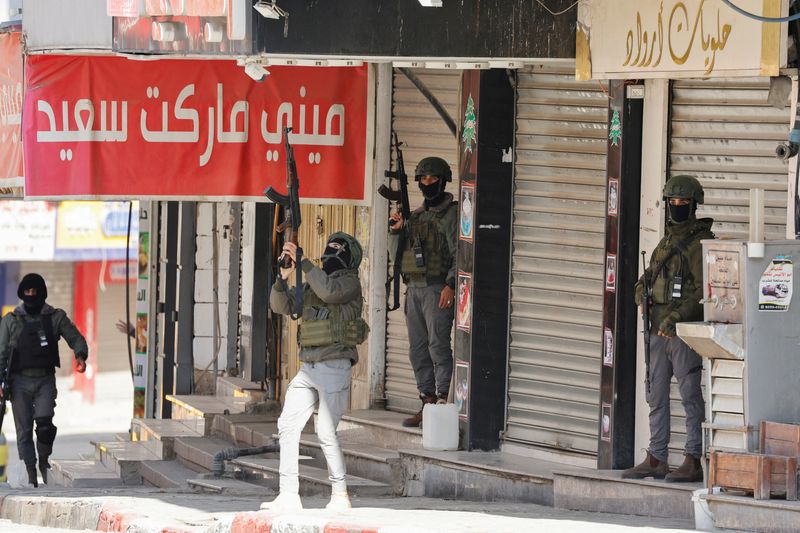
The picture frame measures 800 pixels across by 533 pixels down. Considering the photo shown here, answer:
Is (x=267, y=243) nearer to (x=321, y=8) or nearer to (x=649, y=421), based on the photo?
(x=321, y=8)

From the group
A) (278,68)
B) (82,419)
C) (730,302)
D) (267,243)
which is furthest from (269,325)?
(82,419)

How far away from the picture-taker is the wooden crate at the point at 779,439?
7671 millimetres

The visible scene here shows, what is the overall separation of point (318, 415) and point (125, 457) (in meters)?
4.78

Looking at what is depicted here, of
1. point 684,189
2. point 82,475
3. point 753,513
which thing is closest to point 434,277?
point 684,189

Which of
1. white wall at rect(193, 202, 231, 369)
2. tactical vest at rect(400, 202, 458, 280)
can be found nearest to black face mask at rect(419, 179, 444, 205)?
tactical vest at rect(400, 202, 458, 280)

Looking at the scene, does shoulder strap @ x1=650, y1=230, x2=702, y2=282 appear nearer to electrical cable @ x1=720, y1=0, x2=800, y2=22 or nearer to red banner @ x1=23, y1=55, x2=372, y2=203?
electrical cable @ x1=720, y1=0, x2=800, y2=22

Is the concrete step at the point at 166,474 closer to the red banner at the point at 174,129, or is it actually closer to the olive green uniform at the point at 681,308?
the red banner at the point at 174,129

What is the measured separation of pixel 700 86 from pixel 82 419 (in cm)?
2033

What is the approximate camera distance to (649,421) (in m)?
9.20

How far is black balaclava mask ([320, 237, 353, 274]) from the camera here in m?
9.63

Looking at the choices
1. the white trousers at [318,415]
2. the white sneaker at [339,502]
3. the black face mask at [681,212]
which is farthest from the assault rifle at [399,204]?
the black face mask at [681,212]

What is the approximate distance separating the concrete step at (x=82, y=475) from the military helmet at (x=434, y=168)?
428 cm

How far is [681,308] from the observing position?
28.4 feet

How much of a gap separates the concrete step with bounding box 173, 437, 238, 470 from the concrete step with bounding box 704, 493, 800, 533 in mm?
5638
